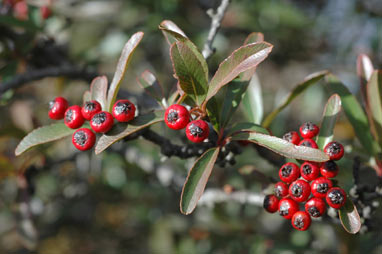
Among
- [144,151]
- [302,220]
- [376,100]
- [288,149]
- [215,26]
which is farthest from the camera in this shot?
[144,151]

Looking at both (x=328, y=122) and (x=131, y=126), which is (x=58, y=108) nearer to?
(x=131, y=126)

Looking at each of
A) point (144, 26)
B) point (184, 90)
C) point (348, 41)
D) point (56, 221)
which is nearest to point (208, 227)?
point (56, 221)

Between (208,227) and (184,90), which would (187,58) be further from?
(208,227)

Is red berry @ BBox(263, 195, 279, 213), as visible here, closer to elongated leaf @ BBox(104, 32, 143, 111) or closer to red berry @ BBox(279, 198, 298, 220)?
red berry @ BBox(279, 198, 298, 220)

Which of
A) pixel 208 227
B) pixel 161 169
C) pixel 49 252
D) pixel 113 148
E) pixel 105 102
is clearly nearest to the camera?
pixel 105 102

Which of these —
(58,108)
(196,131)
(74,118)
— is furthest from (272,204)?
(58,108)

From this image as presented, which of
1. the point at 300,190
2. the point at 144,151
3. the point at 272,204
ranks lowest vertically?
the point at 144,151

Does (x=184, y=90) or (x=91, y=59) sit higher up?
(x=184, y=90)
